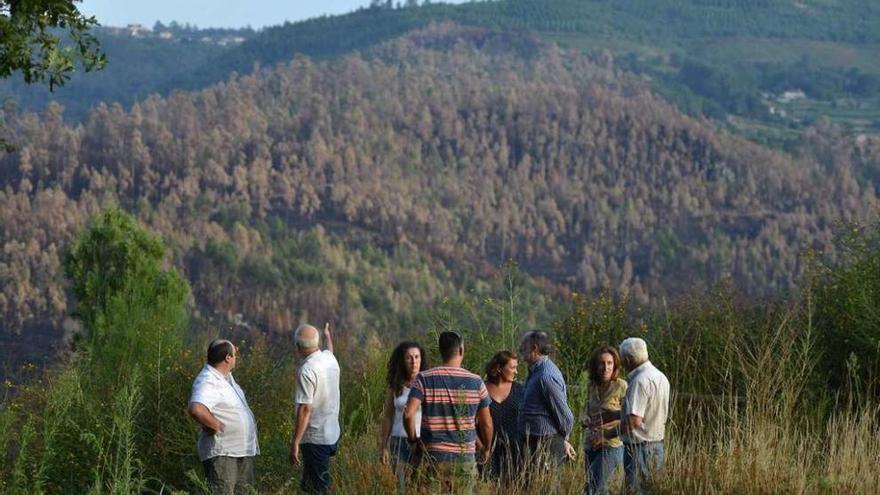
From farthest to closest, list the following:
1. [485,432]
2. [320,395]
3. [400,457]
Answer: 1. [320,395]
2. [400,457]
3. [485,432]

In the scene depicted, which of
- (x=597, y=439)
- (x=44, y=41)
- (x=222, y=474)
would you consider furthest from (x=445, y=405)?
(x=44, y=41)

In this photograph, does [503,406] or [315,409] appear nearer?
[315,409]

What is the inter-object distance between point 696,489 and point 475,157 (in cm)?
15124

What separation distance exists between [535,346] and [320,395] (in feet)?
4.78

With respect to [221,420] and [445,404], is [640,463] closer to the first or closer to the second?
[445,404]

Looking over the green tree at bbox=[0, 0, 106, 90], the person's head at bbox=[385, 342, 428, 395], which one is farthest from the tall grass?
the green tree at bbox=[0, 0, 106, 90]

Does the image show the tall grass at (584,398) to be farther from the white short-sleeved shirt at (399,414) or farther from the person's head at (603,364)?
the person's head at (603,364)

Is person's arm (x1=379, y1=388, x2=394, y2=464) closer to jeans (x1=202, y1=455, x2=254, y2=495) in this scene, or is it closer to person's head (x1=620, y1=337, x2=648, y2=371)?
jeans (x1=202, y1=455, x2=254, y2=495)

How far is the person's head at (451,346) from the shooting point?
8875 mm

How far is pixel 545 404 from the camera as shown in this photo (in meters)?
9.38

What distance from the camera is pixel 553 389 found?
30.4 ft

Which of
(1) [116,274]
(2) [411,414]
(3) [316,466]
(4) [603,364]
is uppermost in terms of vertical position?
(4) [603,364]

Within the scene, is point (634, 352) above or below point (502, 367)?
above

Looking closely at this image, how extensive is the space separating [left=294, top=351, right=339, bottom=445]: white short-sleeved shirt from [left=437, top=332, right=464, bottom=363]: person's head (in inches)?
41.4
